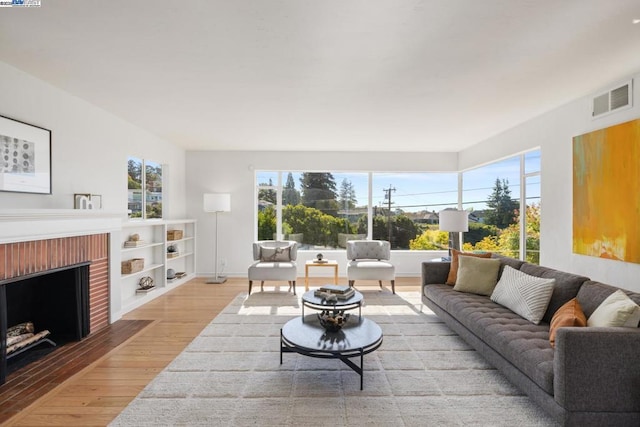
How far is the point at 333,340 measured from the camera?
250cm

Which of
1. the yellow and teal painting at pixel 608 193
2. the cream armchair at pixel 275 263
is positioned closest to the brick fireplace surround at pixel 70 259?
the cream armchair at pixel 275 263

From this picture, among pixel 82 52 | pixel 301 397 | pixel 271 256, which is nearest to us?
pixel 301 397

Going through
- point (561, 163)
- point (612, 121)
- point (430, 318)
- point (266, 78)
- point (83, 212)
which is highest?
point (266, 78)

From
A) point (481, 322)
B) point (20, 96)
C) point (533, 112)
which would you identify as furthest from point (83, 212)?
point (533, 112)

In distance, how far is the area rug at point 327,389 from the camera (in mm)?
2021

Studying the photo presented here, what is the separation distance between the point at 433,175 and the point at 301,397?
18.6 ft

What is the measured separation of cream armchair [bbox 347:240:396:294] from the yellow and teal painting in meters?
2.52

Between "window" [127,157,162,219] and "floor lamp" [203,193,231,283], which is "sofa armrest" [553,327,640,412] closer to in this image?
"window" [127,157,162,219]

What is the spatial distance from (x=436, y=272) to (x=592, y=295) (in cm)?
177

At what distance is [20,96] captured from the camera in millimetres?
2852

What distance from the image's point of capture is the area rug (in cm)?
202

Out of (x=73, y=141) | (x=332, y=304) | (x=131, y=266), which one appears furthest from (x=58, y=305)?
(x=332, y=304)

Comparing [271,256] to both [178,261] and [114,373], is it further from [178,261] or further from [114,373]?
[114,373]

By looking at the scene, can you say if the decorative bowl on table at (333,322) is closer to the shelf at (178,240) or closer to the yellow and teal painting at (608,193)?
the yellow and teal painting at (608,193)
